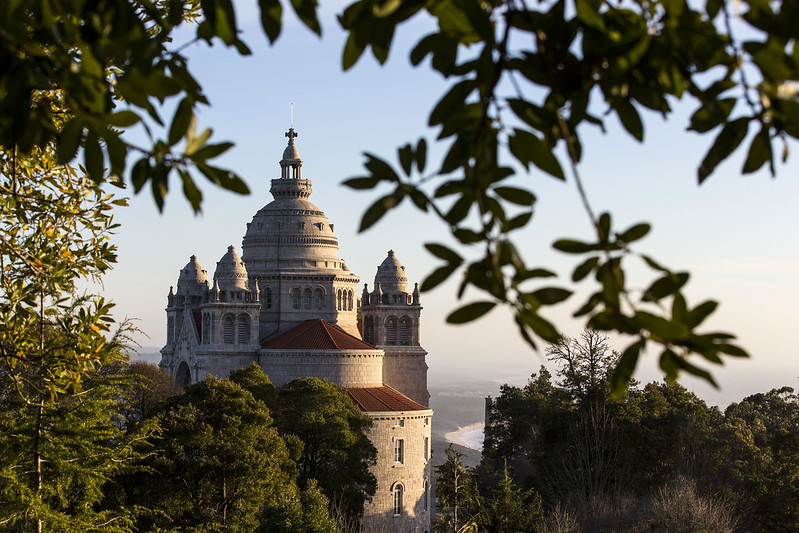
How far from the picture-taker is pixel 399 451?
46312 millimetres

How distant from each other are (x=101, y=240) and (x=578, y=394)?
3608 centimetres

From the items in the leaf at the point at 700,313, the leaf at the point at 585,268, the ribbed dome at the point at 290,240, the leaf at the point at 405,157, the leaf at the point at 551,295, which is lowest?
the leaf at the point at 700,313

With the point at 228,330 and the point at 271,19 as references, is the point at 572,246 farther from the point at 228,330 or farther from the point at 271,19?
the point at 228,330

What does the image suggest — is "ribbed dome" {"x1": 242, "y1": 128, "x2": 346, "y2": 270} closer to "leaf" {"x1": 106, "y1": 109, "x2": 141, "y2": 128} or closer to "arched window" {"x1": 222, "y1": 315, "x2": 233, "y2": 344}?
"arched window" {"x1": 222, "y1": 315, "x2": 233, "y2": 344}

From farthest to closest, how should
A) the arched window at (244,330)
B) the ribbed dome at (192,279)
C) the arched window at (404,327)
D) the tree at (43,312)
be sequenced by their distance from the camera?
the ribbed dome at (192,279) → the arched window at (404,327) → the arched window at (244,330) → the tree at (43,312)

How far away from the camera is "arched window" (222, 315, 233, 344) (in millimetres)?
53469

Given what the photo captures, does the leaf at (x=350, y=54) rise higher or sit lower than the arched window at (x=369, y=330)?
lower

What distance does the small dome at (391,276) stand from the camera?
57.6 meters

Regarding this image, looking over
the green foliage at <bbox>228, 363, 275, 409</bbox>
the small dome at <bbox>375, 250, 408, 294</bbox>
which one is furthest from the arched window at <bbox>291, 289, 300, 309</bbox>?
the green foliage at <bbox>228, 363, 275, 409</bbox>

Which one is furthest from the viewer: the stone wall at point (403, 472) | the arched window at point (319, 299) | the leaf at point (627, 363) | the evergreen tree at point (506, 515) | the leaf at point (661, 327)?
the arched window at point (319, 299)

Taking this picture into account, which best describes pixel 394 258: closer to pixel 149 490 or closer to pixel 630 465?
pixel 630 465

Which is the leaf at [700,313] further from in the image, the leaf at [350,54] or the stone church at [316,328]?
the stone church at [316,328]

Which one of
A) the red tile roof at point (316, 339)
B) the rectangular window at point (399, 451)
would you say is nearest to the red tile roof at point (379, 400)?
the rectangular window at point (399, 451)

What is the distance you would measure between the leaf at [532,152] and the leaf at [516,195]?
0.09 metres
